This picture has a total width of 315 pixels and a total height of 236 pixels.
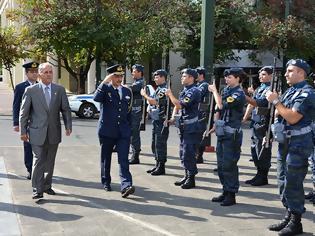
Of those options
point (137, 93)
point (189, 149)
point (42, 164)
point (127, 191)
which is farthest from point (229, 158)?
point (137, 93)

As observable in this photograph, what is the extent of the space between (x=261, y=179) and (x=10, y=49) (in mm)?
17783

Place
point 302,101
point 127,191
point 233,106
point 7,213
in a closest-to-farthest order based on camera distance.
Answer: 1. point 302,101
2. point 7,213
3. point 233,106
4. point 127,191

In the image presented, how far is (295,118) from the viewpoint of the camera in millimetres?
5055

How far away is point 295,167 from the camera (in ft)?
17.1

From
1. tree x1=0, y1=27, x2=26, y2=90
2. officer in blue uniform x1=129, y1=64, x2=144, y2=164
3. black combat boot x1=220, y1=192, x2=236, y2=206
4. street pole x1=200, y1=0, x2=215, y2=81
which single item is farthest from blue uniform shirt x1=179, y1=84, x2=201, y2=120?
tree x1=0, y1=27, x2=26, y2=90

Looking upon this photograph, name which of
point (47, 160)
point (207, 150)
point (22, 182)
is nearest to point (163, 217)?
point (47, 160)

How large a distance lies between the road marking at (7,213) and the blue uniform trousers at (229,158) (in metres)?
2.68

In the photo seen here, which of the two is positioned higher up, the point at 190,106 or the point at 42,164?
the point at 190,106

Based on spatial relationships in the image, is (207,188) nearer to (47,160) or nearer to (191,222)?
(191,222)

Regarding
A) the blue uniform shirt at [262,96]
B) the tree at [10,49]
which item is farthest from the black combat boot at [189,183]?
the tree at [10,49]

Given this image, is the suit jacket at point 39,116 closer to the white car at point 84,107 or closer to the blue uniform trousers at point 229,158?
the blue uniform trousers at point 229,158

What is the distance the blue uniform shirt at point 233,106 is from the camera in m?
6.32

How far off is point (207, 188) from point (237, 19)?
1519 cm

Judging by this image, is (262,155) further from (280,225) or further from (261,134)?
(280,225)
